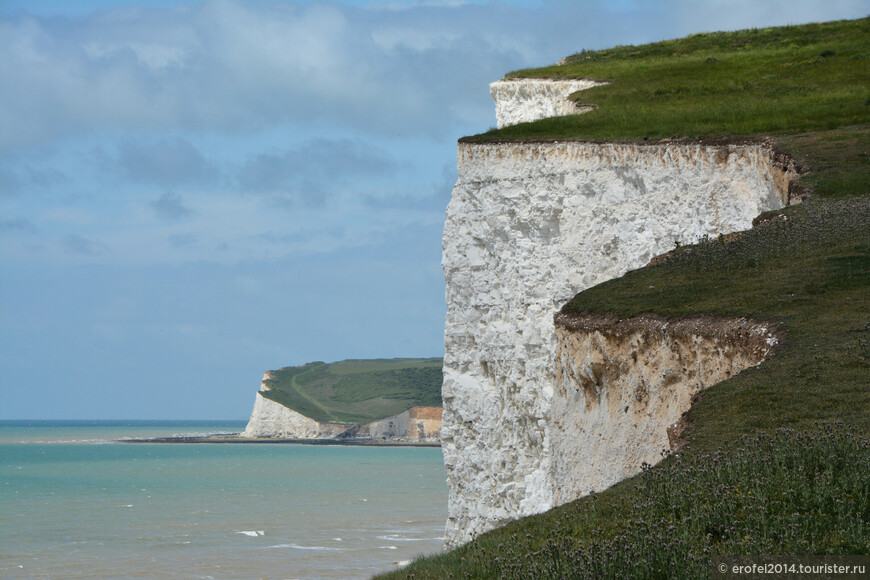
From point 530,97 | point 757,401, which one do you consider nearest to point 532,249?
point 530,97

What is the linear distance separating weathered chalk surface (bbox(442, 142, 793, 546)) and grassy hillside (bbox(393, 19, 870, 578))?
1031 mm

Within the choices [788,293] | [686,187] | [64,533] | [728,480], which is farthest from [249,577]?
[728,480]

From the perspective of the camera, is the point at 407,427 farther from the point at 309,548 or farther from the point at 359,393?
the point at 309,548

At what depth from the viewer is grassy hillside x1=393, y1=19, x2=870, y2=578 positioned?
809cm

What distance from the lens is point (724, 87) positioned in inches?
1357

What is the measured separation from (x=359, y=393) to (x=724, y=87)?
158 m

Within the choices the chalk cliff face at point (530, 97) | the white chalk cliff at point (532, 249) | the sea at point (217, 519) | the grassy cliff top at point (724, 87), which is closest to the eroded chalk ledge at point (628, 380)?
the white chalk cliff at point (532, 249)

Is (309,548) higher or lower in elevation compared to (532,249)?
lower

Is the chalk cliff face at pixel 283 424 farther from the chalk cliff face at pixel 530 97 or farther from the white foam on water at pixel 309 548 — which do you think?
the chalk cliff face at pixel 530 97

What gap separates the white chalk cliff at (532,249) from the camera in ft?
82.9

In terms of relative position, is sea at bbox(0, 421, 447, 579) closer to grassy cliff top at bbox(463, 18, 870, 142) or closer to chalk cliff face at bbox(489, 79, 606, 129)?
grassy cliff top at bbox(463, 18, 870, 142)

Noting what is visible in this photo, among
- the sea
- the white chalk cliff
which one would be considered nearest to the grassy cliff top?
the white chalk cliff

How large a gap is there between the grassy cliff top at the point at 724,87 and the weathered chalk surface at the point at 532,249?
3.39ft

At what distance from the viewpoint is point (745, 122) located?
27.8 meters
